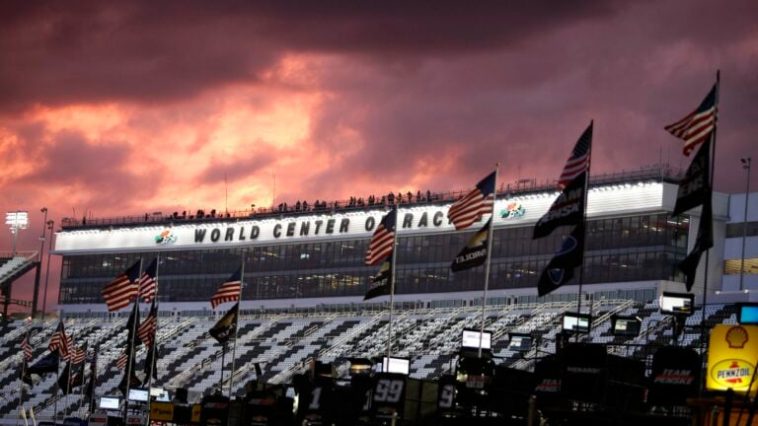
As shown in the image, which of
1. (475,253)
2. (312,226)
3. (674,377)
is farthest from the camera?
(312,226)

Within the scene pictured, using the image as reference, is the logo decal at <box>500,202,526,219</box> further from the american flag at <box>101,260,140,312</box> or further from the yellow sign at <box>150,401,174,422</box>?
the yellow sign at <box>150,401,174,422</box>

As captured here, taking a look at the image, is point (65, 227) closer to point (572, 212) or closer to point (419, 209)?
point (419, 209)

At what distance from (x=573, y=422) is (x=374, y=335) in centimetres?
6428

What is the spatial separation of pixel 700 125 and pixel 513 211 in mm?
62570

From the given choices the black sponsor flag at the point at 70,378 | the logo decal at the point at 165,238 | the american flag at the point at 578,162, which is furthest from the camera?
the logo decal at the point at 165,238

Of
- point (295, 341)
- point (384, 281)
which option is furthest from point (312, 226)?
point (384, 281)

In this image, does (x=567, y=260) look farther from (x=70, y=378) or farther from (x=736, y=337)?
(x=70, y=378)

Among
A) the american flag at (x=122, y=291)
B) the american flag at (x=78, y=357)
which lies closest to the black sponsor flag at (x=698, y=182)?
the american flag at (x=122, y=291)

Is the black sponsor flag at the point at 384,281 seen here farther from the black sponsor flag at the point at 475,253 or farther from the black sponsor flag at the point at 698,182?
the black sponsor flag at the point at 698,182

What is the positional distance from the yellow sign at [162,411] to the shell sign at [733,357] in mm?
31717

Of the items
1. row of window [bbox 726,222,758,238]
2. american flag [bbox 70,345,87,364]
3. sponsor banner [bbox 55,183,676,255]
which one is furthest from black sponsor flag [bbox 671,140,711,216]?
row of window [bbox 726,222,758,238]

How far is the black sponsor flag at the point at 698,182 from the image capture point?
35.3 metres

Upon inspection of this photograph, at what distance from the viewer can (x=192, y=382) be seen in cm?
10031

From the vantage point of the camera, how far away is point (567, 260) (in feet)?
133
